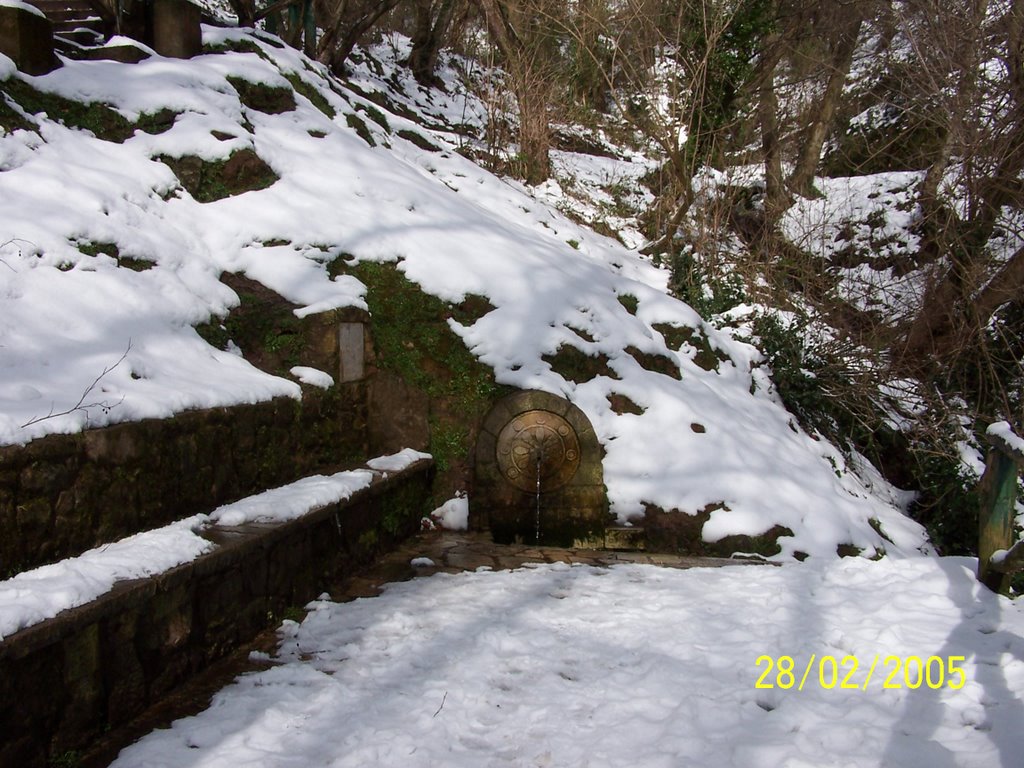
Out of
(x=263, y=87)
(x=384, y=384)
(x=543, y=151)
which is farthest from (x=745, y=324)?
(x=263, y=87)

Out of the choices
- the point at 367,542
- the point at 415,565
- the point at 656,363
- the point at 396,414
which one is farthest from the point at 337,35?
the point at 415,565

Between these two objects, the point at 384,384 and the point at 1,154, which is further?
the point at 384,384

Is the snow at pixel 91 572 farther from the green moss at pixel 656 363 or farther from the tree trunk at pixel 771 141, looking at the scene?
the tree trunk at pixel 771 141

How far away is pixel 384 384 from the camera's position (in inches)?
235

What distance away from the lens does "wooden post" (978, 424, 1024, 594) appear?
11.8 ft

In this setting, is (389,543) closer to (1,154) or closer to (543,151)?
(1,154)

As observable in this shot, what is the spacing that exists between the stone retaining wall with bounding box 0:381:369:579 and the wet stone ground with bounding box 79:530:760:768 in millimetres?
733

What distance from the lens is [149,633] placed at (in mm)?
2850

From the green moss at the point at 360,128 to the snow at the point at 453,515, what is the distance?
4679 mm

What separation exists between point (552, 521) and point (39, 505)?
3.56m

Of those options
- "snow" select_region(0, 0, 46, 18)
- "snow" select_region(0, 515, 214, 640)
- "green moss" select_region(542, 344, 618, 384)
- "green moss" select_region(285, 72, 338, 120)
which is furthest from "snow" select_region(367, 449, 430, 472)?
"green moss" select_region(285, 72, 338, 120)

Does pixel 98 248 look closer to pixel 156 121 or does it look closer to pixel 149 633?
pixel 156 121

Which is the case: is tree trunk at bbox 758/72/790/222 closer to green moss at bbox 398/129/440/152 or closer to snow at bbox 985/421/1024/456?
green moss at bbox 398/129/440/152

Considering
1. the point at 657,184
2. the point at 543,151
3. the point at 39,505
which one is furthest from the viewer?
the point at 657,184
